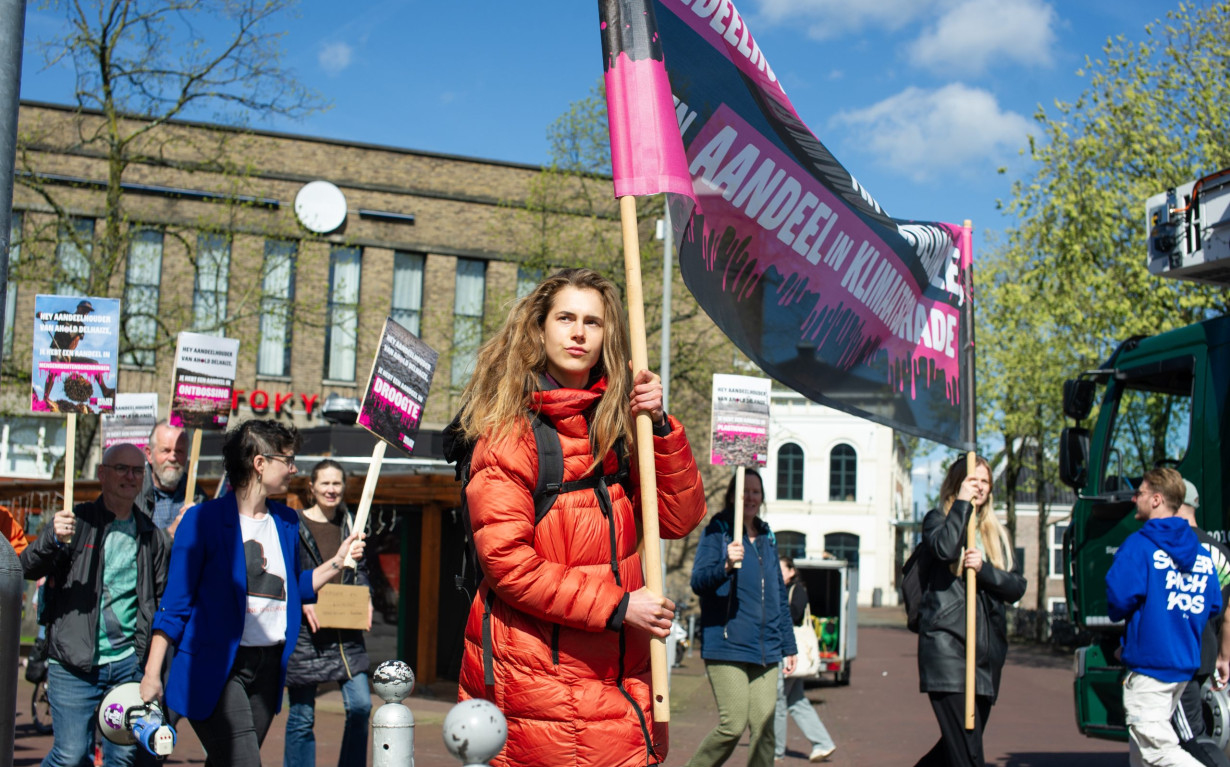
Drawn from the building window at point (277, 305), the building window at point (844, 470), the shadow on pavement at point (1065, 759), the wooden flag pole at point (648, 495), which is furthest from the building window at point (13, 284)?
the building window at point (844, 470)

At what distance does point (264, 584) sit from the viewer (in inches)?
211

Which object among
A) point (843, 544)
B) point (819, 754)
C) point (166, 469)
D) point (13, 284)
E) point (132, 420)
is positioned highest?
point (13, 284)

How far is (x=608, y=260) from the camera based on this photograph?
2622 cm

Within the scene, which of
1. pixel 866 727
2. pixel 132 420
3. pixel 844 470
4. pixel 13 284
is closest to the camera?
pixel 132 420

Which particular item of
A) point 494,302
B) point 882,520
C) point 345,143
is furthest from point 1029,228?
A: point 882,520

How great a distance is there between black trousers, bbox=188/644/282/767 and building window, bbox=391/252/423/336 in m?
26.0

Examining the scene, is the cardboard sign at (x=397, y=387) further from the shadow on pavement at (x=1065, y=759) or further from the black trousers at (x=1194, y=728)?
the shadow on pavement at (x=1065, y=759)

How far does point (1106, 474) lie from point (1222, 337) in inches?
61.2

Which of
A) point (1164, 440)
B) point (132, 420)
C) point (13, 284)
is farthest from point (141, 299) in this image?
point (1164, 440)

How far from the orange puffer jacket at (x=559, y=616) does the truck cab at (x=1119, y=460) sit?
5794 millimetres

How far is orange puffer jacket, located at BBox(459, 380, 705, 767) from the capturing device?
321 cm

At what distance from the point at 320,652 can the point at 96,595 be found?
1380 mm

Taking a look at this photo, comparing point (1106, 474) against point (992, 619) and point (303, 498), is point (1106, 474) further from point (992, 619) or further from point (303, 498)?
point (303, 498)

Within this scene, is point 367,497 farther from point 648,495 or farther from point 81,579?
point 648,495
